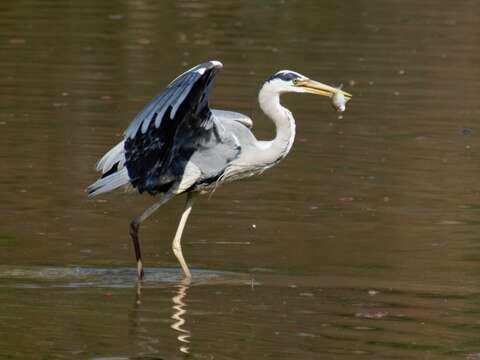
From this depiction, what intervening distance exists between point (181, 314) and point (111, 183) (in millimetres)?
1512

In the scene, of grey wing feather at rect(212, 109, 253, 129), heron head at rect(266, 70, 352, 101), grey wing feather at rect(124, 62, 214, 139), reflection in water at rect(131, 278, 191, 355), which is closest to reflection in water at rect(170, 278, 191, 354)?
reflection in water at rect(131, 278, 191, 355)

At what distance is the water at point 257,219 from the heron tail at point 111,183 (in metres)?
A: 0.45

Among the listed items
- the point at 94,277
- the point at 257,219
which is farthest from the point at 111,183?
the point at 257,219

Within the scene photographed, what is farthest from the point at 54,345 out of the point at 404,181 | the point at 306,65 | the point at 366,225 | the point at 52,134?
the point at 306,65

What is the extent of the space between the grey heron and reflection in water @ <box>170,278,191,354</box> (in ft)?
0.72

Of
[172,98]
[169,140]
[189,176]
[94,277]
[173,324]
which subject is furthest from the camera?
[189,176]

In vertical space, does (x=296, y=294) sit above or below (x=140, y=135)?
below

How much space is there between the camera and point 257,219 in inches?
419

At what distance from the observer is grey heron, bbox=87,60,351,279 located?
923 centimetres

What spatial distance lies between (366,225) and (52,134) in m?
3.99

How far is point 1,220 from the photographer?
10.3m

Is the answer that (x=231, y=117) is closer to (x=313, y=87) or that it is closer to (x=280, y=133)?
(x=280, y=133)

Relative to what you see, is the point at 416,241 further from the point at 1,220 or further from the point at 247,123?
the point at 1,220

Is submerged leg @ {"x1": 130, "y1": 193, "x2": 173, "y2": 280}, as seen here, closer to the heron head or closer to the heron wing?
the heron wing
